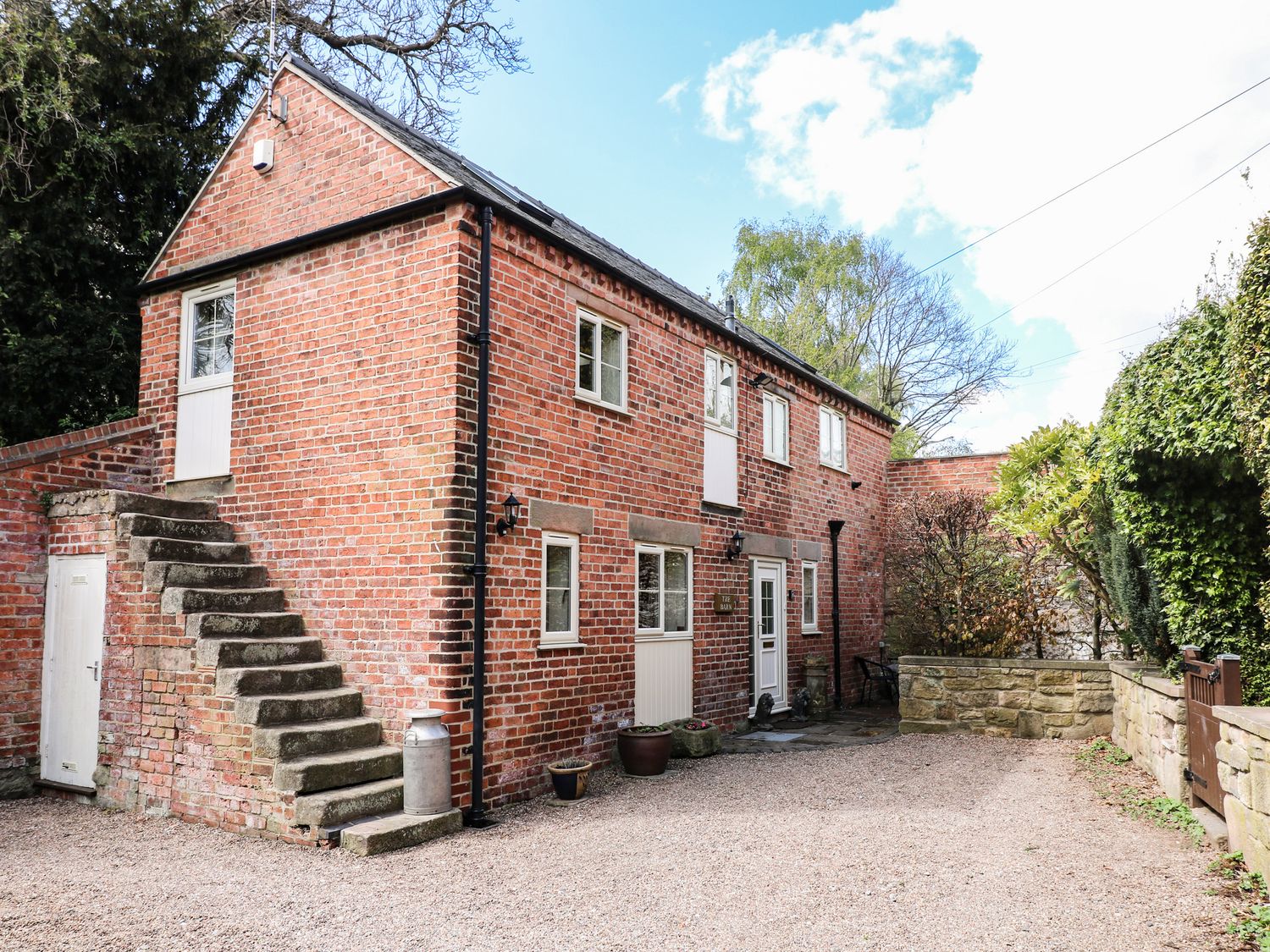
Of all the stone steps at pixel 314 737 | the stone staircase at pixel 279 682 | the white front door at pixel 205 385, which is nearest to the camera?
the stone staircase at pixel 279 682

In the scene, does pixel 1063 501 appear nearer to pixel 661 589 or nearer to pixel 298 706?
pixel 661 589

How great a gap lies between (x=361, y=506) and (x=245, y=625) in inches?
55.8

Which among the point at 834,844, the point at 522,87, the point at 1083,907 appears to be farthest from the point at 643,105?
the point at 1083,907

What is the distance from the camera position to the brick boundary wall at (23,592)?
27.1 feet

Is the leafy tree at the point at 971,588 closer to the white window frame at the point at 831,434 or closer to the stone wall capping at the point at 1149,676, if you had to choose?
the white window frame at the point at 831,434

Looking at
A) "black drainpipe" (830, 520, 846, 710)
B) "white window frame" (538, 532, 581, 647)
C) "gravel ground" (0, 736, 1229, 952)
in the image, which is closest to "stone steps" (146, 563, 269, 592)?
"gravel ground" (0, 736, 1229, 952)

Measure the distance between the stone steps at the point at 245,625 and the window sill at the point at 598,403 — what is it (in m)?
3.48

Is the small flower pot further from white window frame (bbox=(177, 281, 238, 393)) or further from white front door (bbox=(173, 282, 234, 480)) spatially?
white window frame (bbox=(177, 281, 238, 393))

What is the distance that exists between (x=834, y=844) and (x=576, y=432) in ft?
15.2

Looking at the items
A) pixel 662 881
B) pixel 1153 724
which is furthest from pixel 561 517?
pixel 1153 724

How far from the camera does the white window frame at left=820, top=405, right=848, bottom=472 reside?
51.5 ft

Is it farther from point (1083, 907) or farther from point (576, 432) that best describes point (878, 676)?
point (1083, 907)

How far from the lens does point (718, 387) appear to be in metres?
12.4

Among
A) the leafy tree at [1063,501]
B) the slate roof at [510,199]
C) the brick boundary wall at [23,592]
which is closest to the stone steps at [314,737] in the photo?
the brick boundary wall at [23,592]
